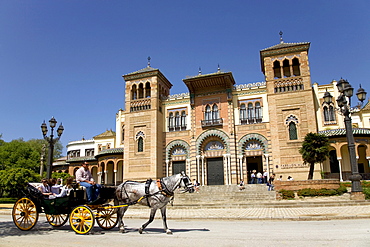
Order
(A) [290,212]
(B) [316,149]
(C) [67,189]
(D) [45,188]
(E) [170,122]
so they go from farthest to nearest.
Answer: (E) [170,122] → (B) [316,149] → (A) [290,212] → (D) [45,188] → (C) [67,189]

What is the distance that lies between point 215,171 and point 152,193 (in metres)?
19.2

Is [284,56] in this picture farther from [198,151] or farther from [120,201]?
[120,201]

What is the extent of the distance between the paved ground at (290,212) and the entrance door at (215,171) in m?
10.5

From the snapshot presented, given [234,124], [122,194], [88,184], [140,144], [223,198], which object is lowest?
[223,198]

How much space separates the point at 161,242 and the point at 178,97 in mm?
23319

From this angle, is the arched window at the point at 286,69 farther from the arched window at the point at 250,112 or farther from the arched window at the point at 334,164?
the arched window at the point at 334,164

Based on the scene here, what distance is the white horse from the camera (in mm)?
7449

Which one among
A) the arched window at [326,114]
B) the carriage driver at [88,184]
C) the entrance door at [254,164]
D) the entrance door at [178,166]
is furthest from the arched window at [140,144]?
the carriage driver at [88,184]

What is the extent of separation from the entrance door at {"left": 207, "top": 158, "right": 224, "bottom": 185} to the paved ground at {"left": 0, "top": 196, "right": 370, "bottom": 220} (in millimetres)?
10480

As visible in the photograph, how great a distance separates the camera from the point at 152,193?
24.9 feet

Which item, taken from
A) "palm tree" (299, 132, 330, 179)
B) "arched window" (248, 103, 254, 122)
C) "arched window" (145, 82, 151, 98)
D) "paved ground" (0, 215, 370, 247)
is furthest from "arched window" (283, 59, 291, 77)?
"paved ground" (0, 215, 370, 247)

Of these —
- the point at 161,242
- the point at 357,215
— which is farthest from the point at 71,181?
the point at 357,215

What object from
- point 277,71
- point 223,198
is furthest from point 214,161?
point 277,71

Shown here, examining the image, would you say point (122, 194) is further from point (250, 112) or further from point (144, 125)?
point (144, 125)
